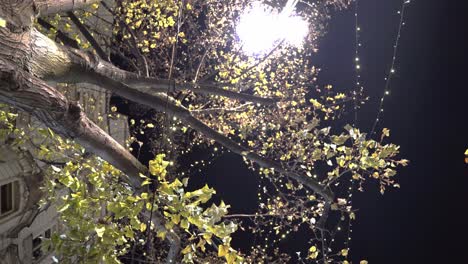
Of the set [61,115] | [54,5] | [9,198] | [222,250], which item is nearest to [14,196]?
[9,198]

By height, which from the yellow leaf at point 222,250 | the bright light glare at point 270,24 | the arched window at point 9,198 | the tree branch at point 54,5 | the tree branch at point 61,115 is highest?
the bright light glare at point 270,24

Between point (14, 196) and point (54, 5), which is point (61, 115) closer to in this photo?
point (54, 5)

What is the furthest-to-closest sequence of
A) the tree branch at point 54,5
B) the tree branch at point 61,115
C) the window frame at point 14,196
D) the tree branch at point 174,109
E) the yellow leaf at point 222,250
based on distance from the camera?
the window frame at point 14,196, the tree branch at point 174,109, the tree branch at point 54,5, the yellow leaf at point 222,250, the tree branch at point 61,115

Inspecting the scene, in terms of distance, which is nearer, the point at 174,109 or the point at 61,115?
the point at 61,115

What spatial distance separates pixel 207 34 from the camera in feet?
52.0

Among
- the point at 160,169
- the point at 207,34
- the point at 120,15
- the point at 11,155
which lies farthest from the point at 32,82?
the point at 207,34

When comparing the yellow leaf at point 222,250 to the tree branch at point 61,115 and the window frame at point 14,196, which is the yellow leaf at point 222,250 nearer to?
the tree branch at point 61,115

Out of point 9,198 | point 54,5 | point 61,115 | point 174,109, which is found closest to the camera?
point 61,115

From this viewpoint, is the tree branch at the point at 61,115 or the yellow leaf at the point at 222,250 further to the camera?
the yellow leaf at the point at 222,250

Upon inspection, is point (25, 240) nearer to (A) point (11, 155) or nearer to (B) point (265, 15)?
(A) point (11, 155)

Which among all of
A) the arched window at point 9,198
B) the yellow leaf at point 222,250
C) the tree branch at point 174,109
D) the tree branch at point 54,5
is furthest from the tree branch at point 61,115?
the arched window at point 9,198

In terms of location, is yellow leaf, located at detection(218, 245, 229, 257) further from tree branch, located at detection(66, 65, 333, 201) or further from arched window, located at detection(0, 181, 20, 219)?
arched window, located at detection(0, 181, 20, 219)

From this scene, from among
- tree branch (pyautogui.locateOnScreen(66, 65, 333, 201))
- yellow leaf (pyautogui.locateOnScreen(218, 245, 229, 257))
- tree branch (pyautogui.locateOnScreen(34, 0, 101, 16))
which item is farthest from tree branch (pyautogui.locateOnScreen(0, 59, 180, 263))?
tree branch (pyautogui.locateOnScreen(34, 0, 101, 16))

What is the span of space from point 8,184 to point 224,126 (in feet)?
25.3
